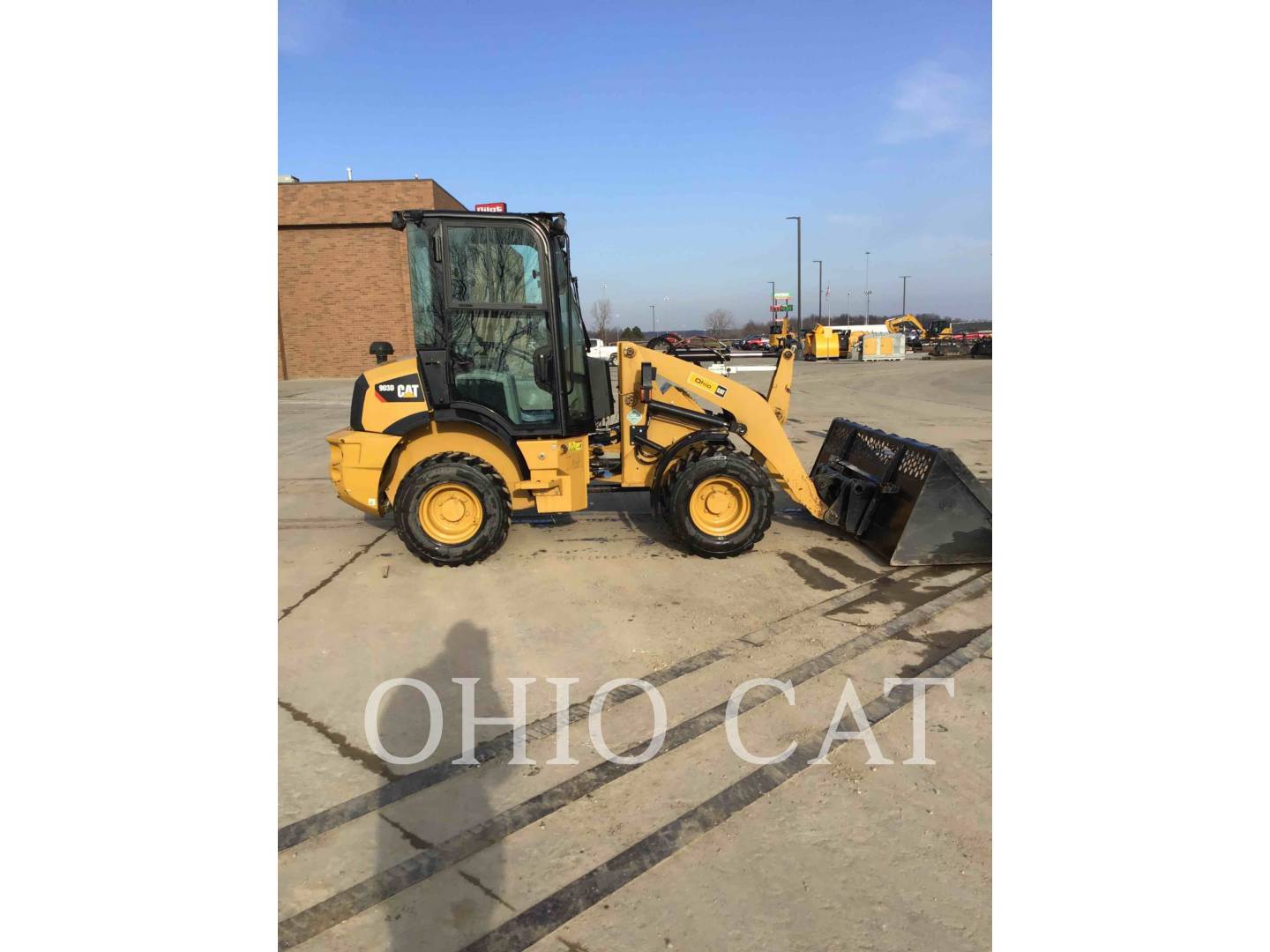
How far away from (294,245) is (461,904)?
32117 mm

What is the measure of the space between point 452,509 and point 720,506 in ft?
6.99

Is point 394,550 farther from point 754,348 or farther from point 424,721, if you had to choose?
point 754,348

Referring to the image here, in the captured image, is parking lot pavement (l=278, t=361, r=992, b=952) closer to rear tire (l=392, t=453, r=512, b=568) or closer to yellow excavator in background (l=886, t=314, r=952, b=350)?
rear tire (l=392, t=453, r=512, b=568)

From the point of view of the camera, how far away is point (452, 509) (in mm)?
5727

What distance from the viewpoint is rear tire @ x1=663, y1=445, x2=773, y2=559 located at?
18.8 feet

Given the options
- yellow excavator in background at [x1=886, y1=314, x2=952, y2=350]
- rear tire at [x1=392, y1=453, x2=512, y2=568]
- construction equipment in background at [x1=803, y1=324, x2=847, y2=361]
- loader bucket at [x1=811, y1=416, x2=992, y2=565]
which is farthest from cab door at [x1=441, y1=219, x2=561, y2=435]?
yellow excavator in background at [x1=886, y1=314, x2=952, y2=350]

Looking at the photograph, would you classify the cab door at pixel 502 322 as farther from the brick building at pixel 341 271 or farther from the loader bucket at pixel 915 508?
the brick building at pixel 341 271

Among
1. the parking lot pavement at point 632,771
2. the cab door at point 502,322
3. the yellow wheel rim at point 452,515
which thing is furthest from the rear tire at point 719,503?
the yellow wheel rim at point 452,515

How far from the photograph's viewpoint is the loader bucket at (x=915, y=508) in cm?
558

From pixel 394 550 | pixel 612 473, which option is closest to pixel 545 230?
pixel 612 473

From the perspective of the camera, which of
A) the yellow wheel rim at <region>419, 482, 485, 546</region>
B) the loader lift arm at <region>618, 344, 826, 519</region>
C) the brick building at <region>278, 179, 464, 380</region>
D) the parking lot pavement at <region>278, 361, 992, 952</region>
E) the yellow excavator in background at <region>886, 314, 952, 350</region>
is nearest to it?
the parking lot pavement at <region>278, 361, 992, 952</region>

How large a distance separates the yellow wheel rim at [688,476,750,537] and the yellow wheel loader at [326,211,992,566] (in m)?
0.01

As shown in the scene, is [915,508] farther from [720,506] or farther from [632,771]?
[632,771]

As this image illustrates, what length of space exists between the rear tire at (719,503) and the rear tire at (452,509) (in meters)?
1.39
